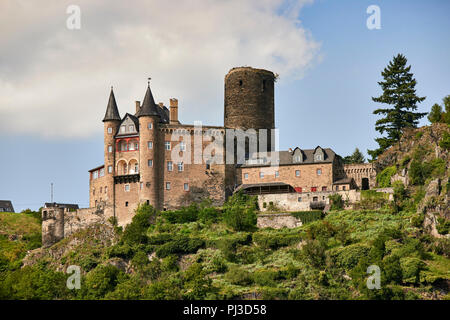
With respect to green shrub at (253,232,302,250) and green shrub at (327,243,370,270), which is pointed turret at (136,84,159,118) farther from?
green shrub at (327,243,370,270)

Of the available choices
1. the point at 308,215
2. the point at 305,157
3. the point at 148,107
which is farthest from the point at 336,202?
the point at 148,107

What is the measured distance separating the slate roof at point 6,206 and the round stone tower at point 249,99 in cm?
3514

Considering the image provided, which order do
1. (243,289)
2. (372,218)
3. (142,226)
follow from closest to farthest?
(243,289)
(372,218)
(142,226)

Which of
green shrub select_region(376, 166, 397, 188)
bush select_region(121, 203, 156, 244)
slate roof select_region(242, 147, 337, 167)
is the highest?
slate roof select_region(242, 147, 337, 167)

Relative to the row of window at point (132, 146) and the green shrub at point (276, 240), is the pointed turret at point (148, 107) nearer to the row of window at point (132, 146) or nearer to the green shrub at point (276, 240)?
the row of window at point (132, 146)

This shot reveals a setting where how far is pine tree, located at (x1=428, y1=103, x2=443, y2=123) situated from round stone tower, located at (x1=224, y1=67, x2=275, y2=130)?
16906 millimetres

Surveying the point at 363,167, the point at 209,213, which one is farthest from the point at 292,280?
the point at 363,167

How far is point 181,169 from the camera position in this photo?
83.6m

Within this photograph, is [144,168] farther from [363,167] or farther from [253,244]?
[363,167]

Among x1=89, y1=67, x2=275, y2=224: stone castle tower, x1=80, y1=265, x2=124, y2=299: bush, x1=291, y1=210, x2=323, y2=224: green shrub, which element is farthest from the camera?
x1=89, y1=67, x2=275, y2=224: stone castle tower

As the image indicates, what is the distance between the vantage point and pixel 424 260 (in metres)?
65.9

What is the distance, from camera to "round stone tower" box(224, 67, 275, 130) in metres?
90.8

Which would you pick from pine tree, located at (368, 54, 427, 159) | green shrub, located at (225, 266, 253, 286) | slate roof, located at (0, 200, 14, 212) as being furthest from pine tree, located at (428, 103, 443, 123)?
slate roof, located at (0, 200, 14, 212)
